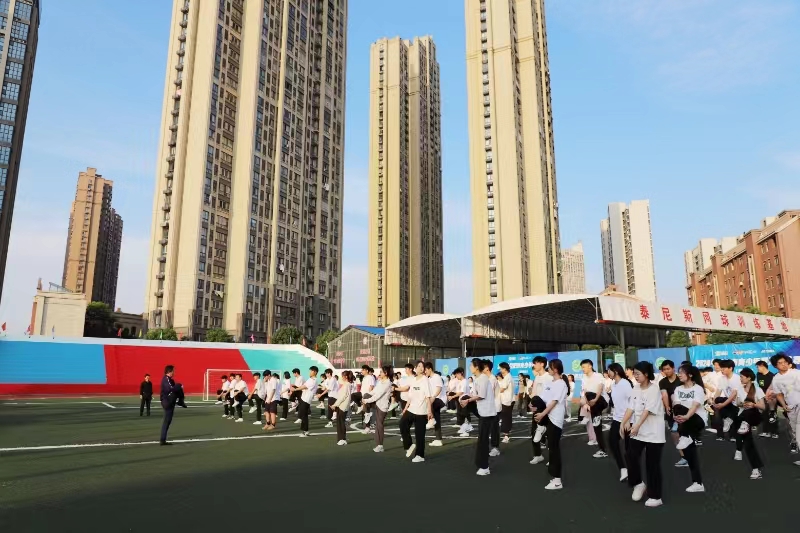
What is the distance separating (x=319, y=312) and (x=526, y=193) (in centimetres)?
3967

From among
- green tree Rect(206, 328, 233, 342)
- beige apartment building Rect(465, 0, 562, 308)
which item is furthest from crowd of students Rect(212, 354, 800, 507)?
beige apartment building Rect(465, 0, 562, 308)

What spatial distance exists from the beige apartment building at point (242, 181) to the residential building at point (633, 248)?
9954cm

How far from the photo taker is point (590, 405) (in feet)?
33.6

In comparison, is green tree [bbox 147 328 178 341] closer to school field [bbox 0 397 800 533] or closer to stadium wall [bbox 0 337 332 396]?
stadium wall [bbox 0 337 332 396]

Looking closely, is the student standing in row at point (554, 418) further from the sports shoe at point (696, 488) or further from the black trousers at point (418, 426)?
the black trousers at point (418, 426)

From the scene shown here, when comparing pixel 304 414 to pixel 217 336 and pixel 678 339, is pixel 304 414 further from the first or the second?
pixel 678 339

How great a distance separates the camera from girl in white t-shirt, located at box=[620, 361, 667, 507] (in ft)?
22.5

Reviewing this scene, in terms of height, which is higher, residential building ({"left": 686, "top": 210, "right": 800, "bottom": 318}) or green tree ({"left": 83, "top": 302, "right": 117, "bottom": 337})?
residential building ({"left": 686, "top": 210, "right": 800, "bottom": 318})

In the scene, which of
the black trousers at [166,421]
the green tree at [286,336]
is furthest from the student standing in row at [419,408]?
the green tree at [286,336]

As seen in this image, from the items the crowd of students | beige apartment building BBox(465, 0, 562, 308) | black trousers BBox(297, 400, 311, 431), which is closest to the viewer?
the crowd of students

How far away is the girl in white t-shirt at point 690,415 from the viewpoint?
7629mm

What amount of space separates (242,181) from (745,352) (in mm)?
68580

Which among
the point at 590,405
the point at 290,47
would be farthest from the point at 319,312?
the point at 590,405

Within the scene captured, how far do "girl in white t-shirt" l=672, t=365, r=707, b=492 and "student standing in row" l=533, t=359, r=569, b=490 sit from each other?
162 centimetres
